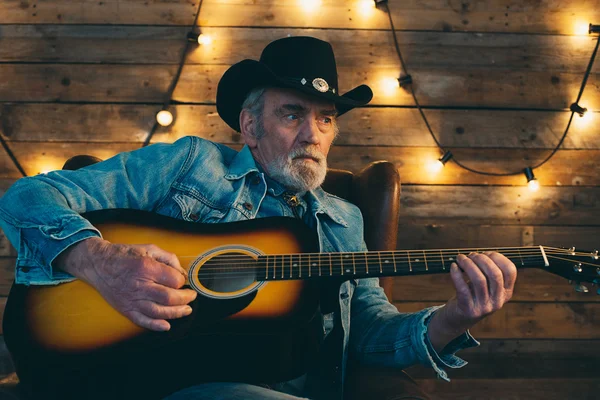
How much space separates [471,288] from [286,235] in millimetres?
541

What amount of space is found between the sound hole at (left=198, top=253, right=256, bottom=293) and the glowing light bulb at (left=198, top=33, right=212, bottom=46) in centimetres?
151

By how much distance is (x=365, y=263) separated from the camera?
1338 mm

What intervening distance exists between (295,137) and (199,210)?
0.44m

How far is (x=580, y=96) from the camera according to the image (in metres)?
2.57

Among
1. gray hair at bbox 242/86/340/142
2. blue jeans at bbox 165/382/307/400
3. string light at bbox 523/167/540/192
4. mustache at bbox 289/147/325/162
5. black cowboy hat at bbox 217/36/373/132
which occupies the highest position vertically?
string light at bbox 523/167/540/192

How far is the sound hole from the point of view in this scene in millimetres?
1297

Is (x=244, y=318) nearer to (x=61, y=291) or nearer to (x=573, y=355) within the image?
(x=61, y=291)

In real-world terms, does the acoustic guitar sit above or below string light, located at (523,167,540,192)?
below

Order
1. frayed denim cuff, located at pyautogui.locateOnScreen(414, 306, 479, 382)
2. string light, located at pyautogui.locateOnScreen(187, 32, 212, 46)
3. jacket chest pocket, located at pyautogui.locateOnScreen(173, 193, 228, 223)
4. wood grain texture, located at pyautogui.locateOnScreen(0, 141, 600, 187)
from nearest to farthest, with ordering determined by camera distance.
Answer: frayed denim cuff, located at pyautogui.locateOnScreen(414, 306, 479, 382) < jacket chest pocket, located at pyautogui.locateOnScreen(173, 193, 228, 223) < string light, located at pyautogui.locateOnScreen(187, 32, 212, 46) < wood grain texture, located at pyautogui.locateOnScreen(0, 141, 600, 187)

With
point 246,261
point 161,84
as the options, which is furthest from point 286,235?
point 161,84

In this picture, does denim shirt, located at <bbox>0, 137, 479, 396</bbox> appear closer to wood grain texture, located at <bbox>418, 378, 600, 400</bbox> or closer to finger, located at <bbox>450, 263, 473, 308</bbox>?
finger, located at <bbox>450, 263, 473, 308</bbox>

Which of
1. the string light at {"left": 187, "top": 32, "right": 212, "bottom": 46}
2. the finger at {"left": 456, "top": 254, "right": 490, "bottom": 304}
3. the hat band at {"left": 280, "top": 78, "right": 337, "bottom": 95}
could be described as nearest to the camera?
the finger at {"left": 456, "top": 254, "right": 490, "bottom": 304}

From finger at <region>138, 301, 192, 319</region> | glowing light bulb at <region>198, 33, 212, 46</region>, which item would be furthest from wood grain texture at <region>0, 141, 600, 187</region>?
finger at <region>138, 301, 192, 319</region>

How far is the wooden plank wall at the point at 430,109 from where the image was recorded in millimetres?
2477
